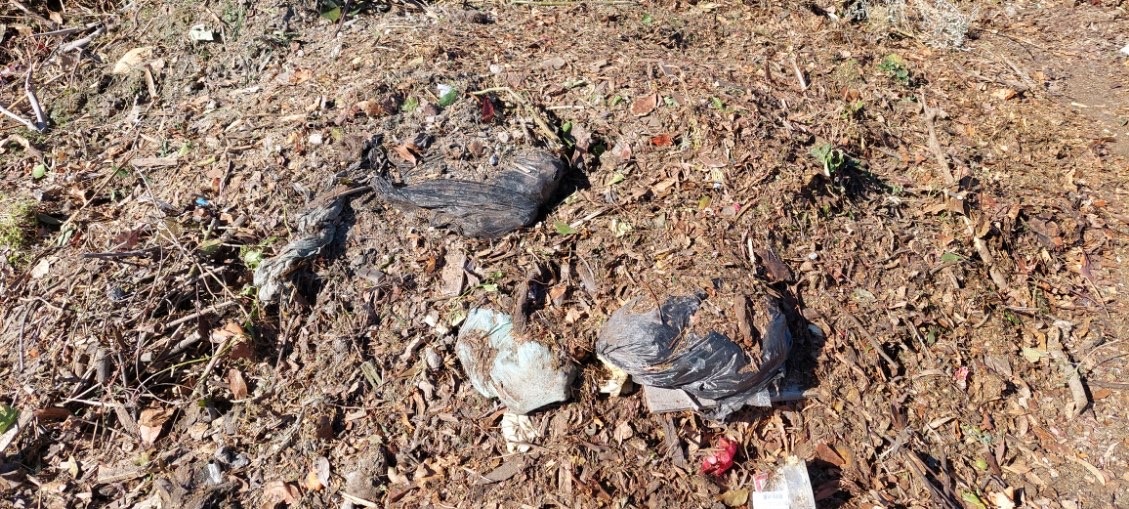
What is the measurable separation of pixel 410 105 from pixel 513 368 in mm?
1666

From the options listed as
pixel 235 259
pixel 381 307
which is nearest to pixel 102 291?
pixel 235 259

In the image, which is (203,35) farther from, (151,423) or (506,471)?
(506,471)

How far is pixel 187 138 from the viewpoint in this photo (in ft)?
12.4

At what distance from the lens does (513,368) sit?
2.80 metres

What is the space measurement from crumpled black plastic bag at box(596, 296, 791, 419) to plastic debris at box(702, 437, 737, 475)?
0.48 feet

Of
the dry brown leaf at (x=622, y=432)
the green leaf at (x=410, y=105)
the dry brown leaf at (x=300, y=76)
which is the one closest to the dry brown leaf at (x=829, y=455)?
the dry brown leaf at (x=622, y=432)

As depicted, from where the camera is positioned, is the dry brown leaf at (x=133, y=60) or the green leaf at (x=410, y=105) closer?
the green leaf at (x=410, y=105)

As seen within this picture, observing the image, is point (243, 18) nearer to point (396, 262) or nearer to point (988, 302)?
point (396, 262)

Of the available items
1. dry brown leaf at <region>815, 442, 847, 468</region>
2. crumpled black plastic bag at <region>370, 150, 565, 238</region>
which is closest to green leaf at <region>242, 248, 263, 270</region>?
crumpled black plastic bag at <region>370, 150, 565, 238</region>

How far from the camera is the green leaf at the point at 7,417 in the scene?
2912 mm

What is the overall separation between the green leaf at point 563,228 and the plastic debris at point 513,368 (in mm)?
564

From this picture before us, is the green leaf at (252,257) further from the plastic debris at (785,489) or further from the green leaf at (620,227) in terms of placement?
the plastic debris at (785,489)

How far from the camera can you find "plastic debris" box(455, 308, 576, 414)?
2785 millimetres

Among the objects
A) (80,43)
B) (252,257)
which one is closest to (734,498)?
(252,257)
